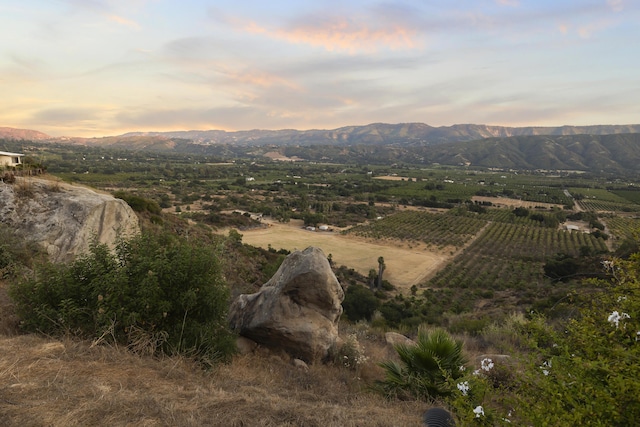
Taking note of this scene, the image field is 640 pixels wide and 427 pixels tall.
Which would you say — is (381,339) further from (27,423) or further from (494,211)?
(494,211)

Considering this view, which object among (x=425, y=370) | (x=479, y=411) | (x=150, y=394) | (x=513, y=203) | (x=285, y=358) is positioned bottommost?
(x=513, y=203)

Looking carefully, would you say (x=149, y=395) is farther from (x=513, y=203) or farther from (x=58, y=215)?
(x=513, y=203)

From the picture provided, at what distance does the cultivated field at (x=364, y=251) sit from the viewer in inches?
1591

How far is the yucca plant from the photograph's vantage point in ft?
20.2

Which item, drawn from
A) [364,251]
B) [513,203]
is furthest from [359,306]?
[513,203]

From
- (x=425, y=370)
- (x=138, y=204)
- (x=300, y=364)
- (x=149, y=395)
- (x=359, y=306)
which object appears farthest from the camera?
(x=359, y=306)

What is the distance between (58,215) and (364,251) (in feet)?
134

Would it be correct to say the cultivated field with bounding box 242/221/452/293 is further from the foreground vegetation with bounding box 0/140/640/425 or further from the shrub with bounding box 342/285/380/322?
the foreground vegetation with bounding box 0/140/640/425

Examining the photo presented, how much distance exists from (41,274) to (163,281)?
7.52 feet

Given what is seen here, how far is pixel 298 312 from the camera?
8922mm

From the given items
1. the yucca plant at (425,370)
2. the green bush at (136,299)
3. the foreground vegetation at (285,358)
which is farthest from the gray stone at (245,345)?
the yucca plant at (425,370)

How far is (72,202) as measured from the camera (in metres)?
11.9

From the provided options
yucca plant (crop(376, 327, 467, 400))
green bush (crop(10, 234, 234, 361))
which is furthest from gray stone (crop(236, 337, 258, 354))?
yucca plant (crop(376, 327, 467, 400))

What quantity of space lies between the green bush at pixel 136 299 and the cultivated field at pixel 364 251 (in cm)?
3065
